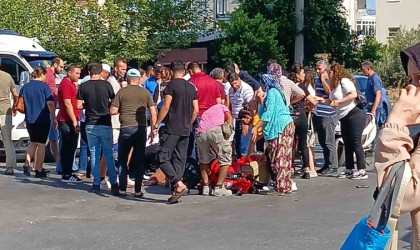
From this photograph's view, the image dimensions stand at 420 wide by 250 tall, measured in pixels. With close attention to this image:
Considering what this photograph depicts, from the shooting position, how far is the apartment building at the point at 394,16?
53.6 m

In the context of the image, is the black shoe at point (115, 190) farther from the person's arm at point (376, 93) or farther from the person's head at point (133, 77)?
the person's arm at point (376, 93)

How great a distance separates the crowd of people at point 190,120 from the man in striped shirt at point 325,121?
16mm

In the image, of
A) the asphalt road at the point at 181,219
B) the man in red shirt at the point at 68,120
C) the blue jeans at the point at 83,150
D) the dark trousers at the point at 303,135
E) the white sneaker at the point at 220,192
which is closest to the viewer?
the asphalt road at the point at 181,219

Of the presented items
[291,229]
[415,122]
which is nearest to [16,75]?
[291,229]

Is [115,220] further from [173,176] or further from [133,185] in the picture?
[133,185]

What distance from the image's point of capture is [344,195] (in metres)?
11.0

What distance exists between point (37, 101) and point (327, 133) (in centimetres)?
464

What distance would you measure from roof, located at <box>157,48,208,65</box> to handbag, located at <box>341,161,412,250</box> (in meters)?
25.9

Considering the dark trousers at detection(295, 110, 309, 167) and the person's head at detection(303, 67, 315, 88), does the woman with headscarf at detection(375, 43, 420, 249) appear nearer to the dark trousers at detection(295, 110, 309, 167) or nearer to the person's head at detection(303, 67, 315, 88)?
the dark trousers at detection(295, 110, 309, 167)

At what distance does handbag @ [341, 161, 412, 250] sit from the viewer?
316 cm

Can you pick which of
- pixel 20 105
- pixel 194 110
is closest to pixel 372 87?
pixel 194 110

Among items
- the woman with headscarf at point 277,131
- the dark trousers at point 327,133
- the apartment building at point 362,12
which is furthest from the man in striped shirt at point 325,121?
the apartment building at point 362,12

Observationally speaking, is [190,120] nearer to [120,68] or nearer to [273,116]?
[273,116]

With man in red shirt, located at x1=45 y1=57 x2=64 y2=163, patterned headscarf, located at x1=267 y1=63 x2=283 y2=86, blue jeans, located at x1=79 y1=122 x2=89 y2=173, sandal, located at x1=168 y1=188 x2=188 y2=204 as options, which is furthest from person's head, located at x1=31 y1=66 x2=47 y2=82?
patterned headscarf, located at x1=267 y1=63 x2=283 y2=86
